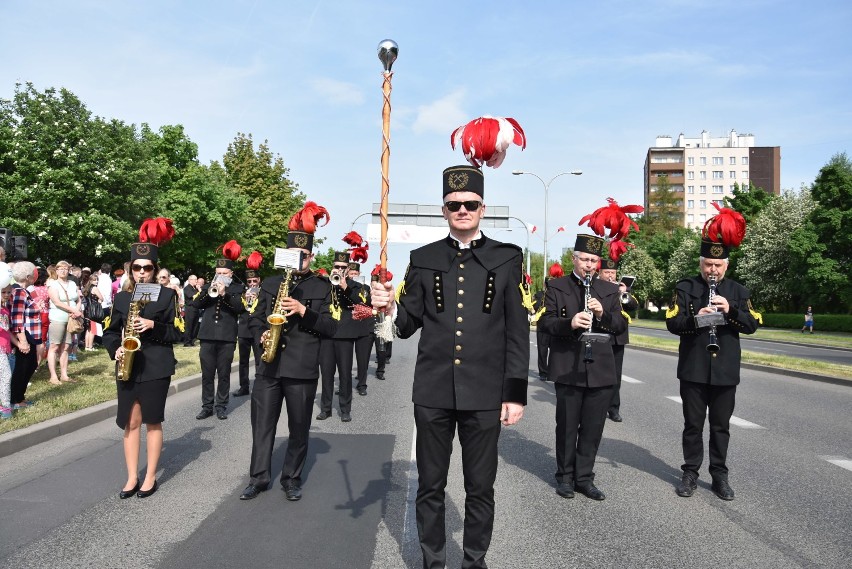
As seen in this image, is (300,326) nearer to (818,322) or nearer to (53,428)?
(53,428)

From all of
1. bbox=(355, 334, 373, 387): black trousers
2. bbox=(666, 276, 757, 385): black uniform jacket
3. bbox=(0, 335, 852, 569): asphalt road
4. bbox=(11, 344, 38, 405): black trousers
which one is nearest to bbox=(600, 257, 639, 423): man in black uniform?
bbox=(0, 335, 852, 569): asphalt road

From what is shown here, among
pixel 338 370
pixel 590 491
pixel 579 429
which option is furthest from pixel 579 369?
pixel 338 370

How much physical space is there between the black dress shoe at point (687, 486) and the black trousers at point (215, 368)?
6.17 m

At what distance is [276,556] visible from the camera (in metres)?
4.41

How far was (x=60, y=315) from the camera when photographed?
11406mm

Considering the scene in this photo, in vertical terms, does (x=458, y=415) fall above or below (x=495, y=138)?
below

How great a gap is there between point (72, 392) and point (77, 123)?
24.3 meters

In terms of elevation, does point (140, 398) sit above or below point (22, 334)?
below

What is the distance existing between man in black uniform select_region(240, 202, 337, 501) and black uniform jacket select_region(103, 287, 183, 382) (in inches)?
29.0

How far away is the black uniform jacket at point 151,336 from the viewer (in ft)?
18.8

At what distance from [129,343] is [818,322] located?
44.9m

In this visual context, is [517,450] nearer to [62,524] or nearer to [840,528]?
[840,528]

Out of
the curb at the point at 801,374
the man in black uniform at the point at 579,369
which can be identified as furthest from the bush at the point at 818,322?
the man in black uniform at the point at 579,369

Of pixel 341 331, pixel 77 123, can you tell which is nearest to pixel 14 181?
pixel 77 123
